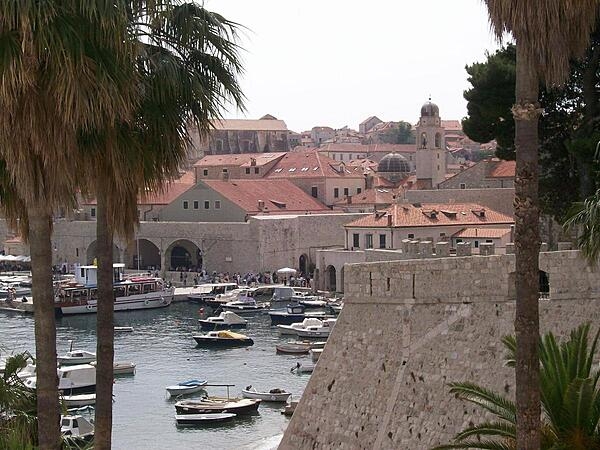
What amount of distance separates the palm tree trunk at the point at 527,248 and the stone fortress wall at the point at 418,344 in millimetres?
5865

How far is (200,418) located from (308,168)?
54.6 m

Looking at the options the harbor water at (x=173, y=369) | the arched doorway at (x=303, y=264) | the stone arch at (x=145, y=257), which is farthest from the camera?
the stone arch at (x=145, y=257)

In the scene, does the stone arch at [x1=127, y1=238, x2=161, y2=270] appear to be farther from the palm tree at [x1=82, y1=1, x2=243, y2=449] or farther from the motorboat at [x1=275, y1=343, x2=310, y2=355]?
the palm tree at [x1=82, y1=1, x2=243, y2=449]

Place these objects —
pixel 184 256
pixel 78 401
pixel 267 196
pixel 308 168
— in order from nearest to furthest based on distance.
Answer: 1. pixel 78 401
2. pixel 184 256
3. pixel 267 196
4. pixel 308 168

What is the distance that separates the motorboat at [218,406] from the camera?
3156 cm

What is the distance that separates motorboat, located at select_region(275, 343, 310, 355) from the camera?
42.2 meters

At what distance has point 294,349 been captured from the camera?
42219 mm

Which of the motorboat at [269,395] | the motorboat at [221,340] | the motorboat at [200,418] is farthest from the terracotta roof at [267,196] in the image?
the motorboat at [200,418]

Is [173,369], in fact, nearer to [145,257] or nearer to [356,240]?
[356,240]

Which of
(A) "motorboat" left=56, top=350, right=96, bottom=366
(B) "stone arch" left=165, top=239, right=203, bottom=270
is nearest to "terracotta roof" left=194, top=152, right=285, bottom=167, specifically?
(B) "stone arch" left=165, top=239, right=203, bottom=270

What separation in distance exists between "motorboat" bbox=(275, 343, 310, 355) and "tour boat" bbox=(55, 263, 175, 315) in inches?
651

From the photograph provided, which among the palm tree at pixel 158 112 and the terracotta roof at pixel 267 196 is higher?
the terracotta roof at pixel 267 196

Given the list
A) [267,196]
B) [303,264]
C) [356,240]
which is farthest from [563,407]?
[267,196]

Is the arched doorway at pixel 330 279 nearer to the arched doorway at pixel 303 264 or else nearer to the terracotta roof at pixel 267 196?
the arched doorway at pixel 303 264
